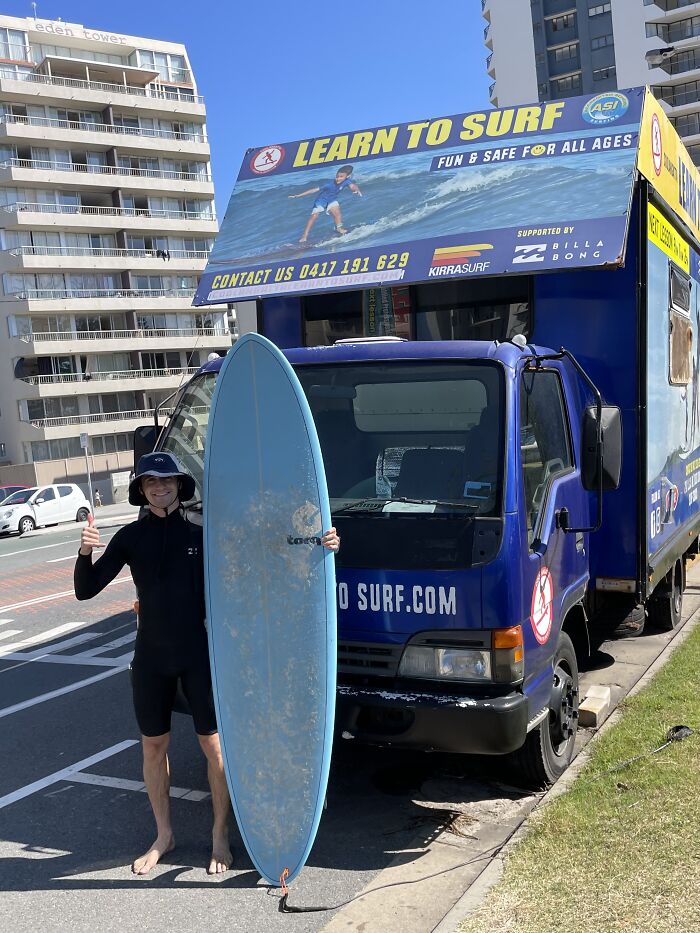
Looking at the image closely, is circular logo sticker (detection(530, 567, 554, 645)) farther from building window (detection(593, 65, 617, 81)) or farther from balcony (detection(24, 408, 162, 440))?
building window (detection(593, 65, 617, 81))

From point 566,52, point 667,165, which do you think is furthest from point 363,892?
point 566,52

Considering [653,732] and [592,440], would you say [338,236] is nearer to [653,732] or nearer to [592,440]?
[592,440]

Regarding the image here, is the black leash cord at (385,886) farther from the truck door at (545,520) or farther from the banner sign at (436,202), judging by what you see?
the banner sign at (436,202)

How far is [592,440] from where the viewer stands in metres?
4.87

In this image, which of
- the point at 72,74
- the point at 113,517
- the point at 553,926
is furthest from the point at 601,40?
the point at 553,926

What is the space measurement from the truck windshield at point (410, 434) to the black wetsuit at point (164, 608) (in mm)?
815

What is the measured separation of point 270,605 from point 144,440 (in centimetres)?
210

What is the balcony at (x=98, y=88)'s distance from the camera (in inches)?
2115

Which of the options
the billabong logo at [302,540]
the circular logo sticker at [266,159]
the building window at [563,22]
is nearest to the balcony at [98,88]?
the building window at [563,22]

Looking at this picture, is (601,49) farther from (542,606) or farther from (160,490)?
(160,490)

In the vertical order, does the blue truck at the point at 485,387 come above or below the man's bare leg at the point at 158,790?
above

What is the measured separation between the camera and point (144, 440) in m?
5.90

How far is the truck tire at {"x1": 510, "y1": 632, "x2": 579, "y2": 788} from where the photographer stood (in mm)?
4863

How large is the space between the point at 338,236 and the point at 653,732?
3.68 m
